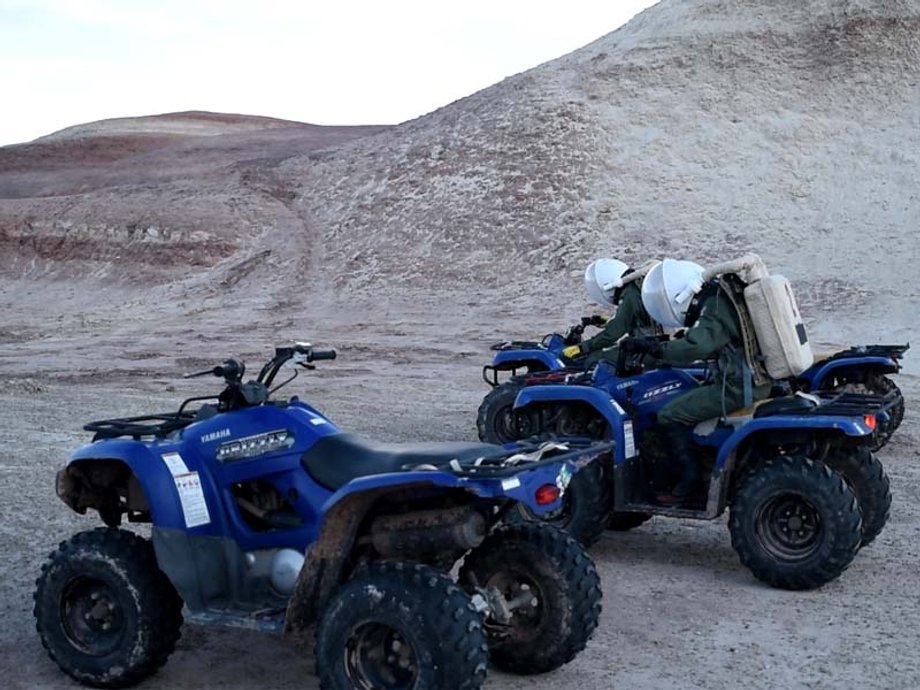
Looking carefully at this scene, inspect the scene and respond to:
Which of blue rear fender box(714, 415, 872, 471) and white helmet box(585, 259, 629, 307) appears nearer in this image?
blue rear fender box(714, 415, 872, 471)

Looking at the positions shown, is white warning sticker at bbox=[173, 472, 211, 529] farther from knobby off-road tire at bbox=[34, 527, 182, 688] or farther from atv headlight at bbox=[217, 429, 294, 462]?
knobby off-road tire at bbox=[34, 527, 182, 688]

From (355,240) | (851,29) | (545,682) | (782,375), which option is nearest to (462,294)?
(355,240)

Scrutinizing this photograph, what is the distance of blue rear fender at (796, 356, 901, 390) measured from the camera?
11102 mm

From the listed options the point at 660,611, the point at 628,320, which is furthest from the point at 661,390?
the point at 628,320

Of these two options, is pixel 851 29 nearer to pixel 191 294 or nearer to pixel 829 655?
pixel 191 294

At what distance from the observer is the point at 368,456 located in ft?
17.9

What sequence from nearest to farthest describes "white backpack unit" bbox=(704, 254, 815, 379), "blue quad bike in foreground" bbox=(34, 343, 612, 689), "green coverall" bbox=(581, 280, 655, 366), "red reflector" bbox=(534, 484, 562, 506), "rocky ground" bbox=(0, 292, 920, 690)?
"red reflector" bbox=(534, 484, 562, 506) < "blue quad bike in foreground" bbox=(34, 343, 612, 689) < "rocky ground" bbox=(0, 292, 920, 690) < "white backpack unit" bbox=(704, 254, 815, 379) < "green coverall" bbox=(581, 280, 655, 366)

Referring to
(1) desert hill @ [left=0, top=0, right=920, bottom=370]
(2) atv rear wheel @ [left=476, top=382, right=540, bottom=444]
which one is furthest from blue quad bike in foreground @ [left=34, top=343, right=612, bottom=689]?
(1) desert hill @ [left=0, top=0, right=920, bottom=370]

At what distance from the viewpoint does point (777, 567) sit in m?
7.24

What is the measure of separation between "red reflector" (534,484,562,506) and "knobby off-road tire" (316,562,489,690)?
0.46 m

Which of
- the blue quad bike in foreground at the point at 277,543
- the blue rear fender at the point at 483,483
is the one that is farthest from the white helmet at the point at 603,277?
the blue rear fender at the point at 483,483

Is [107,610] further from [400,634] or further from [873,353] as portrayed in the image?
[873,353]

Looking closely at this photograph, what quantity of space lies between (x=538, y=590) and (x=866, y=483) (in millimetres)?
2914

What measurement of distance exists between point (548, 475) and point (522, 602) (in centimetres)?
84
